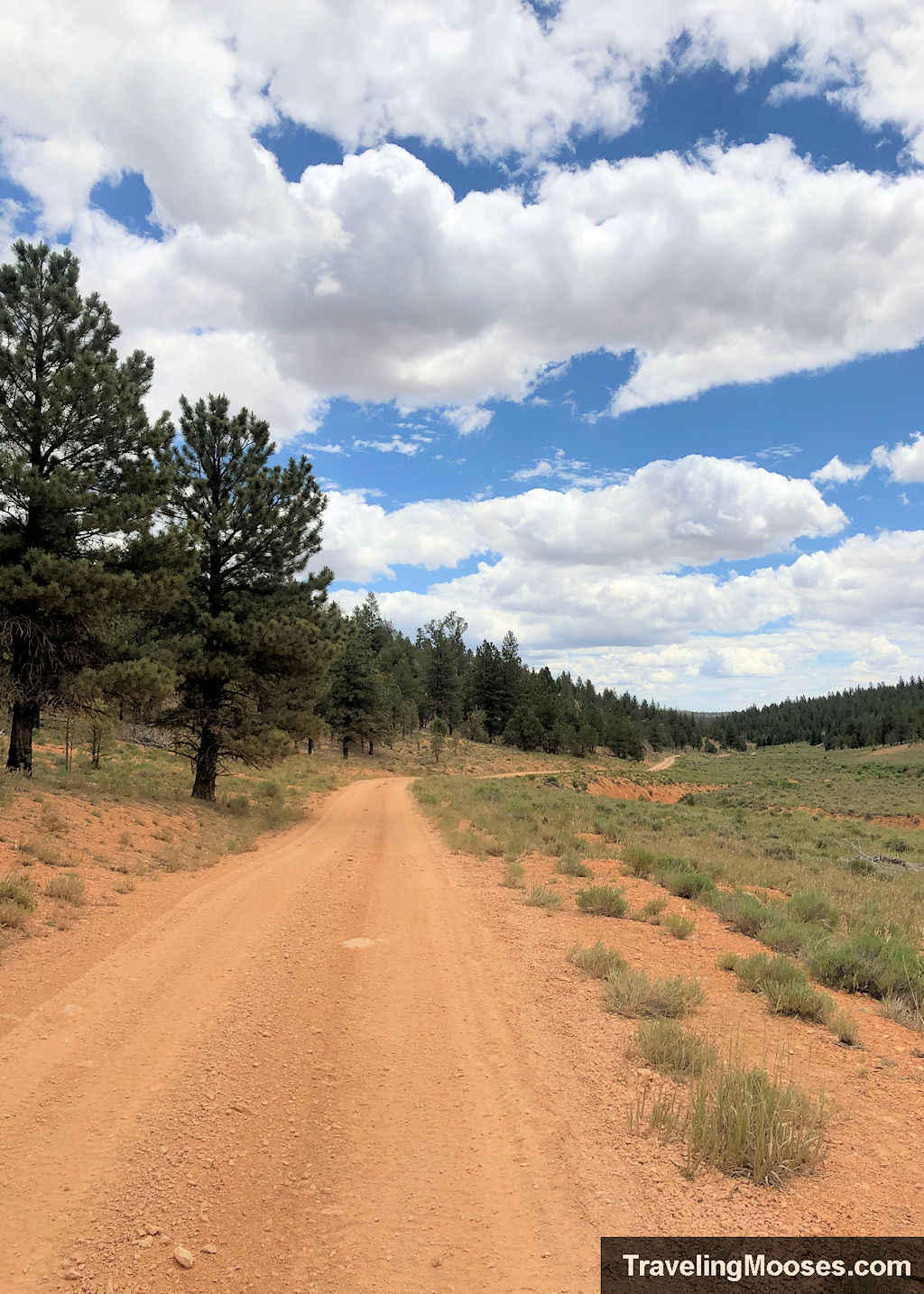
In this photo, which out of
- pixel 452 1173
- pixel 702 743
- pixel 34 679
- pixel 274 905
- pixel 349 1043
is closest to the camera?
pixel 452 1173

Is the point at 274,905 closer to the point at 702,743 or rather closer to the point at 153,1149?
the point at 153,1149

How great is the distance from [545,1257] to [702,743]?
200m

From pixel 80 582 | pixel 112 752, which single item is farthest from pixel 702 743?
pixel 80 582

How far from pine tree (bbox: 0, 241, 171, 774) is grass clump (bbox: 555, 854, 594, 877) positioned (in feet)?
36.5

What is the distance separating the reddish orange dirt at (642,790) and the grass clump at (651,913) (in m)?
39.1

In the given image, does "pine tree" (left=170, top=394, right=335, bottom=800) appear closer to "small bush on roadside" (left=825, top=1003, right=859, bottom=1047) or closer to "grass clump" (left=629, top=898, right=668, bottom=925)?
"grass clump" (left=629, top=898, right=668, bottom=925)

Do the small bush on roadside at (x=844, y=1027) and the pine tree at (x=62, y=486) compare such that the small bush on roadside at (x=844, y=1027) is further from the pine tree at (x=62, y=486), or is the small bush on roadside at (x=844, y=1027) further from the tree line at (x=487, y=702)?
the tree line at (x=487, y=702)

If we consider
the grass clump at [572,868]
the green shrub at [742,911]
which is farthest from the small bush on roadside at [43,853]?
the green shrub at [742,911]

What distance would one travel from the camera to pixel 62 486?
14008mm

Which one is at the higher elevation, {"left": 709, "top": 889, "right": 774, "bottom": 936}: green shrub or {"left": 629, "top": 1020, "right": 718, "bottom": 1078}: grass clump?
{"left": 629, "top": 1020, "right": 718, "bottom": 1078}: grass clump

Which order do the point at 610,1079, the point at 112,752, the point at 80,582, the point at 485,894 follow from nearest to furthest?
the point at 610,1079 < the point at 485,894 < the point at 80,582 < the point at 112,752

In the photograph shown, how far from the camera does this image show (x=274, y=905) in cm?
983

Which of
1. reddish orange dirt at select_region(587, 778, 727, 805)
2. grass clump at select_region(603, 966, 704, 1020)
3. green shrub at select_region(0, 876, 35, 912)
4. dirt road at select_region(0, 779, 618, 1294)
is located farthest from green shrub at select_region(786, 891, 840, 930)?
reddish orange dirt at select_region(587, 778, 727, 805)

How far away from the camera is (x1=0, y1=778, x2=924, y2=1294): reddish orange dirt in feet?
10.5
